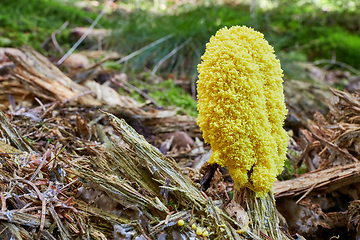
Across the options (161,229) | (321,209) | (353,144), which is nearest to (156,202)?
(161,229)

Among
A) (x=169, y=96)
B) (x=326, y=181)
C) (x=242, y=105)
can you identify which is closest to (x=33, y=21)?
(x=169, y=96)

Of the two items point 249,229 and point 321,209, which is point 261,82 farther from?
point 321,209

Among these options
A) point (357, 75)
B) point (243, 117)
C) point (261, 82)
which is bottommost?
point (357, 75)

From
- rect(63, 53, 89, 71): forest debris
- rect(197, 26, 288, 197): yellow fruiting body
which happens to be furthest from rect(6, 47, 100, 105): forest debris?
rect(197, 26, 288, 197): yellow fruiting body

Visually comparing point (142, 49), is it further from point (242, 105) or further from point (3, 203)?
point (3, 203)

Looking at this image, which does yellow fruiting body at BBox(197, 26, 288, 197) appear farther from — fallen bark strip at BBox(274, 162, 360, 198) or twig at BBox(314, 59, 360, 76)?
twig at BBox(314, 59, 360, 76)

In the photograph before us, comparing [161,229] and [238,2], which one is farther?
[238,2]
